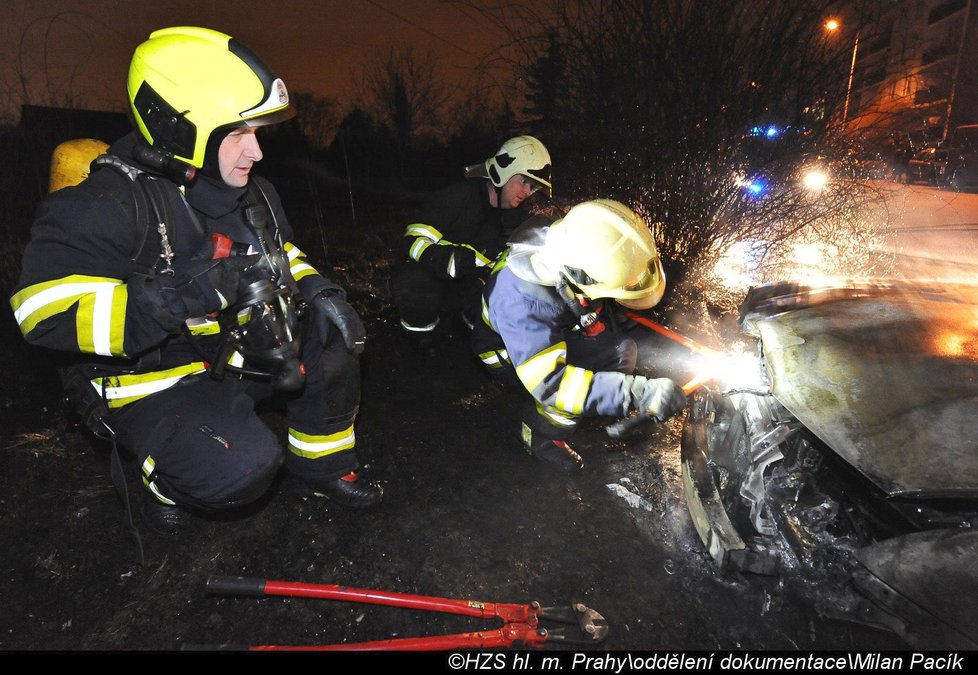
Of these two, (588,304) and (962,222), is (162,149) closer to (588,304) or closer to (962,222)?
(588,304)

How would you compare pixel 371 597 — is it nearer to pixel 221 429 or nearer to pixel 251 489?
pixel 251 489

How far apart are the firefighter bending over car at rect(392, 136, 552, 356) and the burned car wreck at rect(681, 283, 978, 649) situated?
2.39 m

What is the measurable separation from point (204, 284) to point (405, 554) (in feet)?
5.09

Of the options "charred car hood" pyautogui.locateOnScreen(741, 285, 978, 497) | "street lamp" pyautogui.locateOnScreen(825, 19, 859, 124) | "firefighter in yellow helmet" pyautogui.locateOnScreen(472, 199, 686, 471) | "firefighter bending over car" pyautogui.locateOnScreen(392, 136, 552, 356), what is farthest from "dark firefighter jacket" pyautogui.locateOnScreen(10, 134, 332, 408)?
"street lamp" pyautogui.locateOnScreen(825, 19, 859, 124)

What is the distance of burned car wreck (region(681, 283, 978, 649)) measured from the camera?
65.9 inches

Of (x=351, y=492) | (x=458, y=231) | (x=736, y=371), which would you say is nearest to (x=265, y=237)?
(x=351, y=492)

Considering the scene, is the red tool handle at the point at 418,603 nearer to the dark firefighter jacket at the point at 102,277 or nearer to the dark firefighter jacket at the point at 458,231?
the dark firefighter jacket at the point at 102,277

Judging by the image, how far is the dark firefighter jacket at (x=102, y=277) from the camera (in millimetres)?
2008

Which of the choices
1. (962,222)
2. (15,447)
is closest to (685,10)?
(15,447)

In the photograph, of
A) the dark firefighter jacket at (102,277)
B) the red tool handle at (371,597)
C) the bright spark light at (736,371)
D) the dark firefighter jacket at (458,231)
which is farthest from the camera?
the dark firefighter jacket at (458,231)

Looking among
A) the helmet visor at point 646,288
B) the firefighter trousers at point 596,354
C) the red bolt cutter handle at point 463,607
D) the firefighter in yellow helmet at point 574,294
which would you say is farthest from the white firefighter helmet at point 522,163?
the red bolt cutter handle at point 463,607

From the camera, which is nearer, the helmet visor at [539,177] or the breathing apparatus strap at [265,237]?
the breathing apparatus strap at [265,237]

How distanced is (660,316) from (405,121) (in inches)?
883

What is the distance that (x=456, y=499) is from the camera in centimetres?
305
